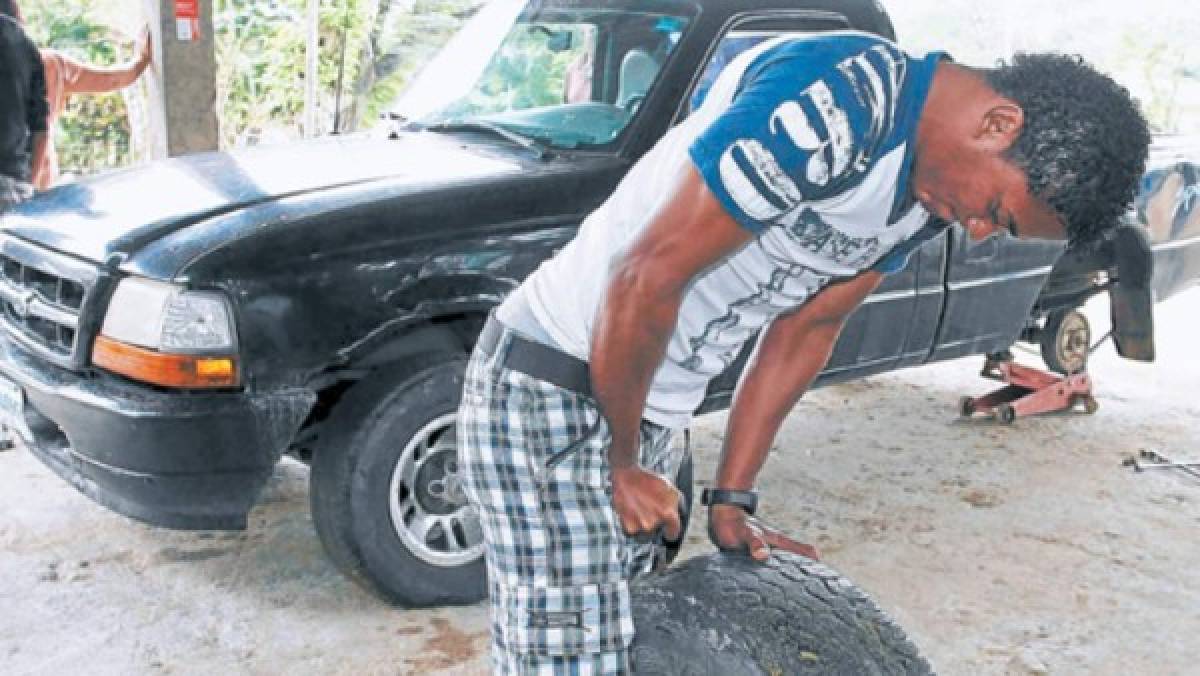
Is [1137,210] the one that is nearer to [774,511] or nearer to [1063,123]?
[774,511]

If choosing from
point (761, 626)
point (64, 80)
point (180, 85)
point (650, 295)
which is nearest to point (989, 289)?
point (761, 626)

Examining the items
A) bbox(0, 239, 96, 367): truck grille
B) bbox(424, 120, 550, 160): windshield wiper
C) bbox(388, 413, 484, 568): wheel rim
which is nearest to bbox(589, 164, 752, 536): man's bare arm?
bbox(388, 413, 484, 568): wheel rim

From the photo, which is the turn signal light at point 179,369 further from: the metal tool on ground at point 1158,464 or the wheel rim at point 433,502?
the metal tool on ground at point 1158,464

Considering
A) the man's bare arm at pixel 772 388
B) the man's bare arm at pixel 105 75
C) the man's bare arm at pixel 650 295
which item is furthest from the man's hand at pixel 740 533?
the man's bare arm at pixel 105 75

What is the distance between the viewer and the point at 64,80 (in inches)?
222

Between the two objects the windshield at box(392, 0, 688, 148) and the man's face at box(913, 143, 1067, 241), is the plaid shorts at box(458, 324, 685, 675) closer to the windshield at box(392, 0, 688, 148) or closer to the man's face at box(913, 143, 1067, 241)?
the man's face at box(913, 143, 1067, 241)

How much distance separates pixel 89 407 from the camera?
10.5 ft

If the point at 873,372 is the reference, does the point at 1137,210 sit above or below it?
above

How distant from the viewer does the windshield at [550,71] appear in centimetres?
394

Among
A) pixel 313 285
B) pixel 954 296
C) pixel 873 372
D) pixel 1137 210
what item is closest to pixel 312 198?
pixel 313 285

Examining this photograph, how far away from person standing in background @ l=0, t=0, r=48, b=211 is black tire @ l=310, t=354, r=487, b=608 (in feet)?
8.26

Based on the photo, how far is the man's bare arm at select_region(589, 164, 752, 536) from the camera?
1504 mm

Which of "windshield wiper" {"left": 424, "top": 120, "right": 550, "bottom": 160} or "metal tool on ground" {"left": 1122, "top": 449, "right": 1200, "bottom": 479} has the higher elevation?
"windshield wiper" {"left": 424, "top": 120, "right": 550, "bottom": 160}

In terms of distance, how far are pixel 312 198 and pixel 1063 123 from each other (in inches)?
92.7
